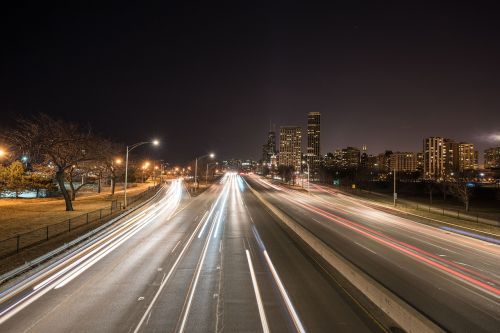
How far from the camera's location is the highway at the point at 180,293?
9250 mm

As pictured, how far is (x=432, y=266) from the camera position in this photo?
15664mm

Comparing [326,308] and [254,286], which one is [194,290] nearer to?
[254,286]

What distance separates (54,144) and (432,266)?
1308 inches

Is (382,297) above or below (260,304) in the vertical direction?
above

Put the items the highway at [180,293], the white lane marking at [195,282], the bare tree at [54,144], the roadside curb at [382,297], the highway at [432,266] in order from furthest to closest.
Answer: the bare tree at [54,144] < the highway at [432,266] < the white lane marking at [195,282] < the highway at [180,293] < the roadside curb at [382,297]

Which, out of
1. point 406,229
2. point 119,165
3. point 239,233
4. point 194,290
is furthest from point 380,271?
point 119,165

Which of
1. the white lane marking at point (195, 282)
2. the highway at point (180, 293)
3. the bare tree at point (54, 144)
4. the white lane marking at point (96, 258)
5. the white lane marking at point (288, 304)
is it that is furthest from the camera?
the bare tree at point (54, 144)

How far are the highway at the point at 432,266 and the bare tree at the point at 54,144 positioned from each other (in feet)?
86.1

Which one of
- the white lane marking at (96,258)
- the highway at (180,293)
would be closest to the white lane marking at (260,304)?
the highway at (180,293)

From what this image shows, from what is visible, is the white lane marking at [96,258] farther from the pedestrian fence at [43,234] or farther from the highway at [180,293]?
the pedestrian fence at [43,234]

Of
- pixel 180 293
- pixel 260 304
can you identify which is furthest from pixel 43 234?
pixel 260 304

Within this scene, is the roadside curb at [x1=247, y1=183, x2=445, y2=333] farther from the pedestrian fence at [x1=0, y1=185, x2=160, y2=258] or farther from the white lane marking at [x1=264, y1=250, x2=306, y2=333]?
the pedestrian fence at [x1=0, y1=185, x2=160, y2=258]

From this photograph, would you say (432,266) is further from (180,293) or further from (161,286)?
(161,286)

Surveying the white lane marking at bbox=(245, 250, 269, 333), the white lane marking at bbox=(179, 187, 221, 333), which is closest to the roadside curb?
the white lane marking at bbox=(245, 250, 269, 333)
